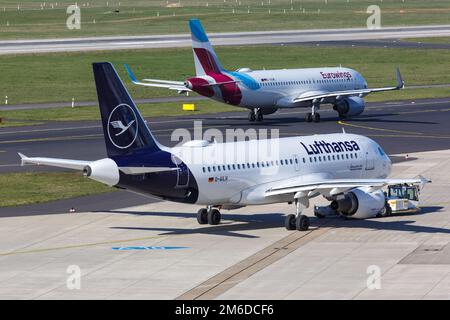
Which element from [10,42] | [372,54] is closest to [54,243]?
[372,54]

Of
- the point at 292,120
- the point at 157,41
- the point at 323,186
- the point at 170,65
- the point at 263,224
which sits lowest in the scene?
the point at 263,224

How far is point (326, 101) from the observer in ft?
368

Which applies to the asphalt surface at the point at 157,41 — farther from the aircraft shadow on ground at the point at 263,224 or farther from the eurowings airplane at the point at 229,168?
A: the eurowings airplane at the point at 229,168

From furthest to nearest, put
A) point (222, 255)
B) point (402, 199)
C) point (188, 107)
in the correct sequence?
point (188, 107)
point (402, 199)
point (222, 255)

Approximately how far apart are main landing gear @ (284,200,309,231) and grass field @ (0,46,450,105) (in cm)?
7213

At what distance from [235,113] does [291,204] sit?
171 feet

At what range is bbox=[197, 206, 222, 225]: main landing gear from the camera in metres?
61.4

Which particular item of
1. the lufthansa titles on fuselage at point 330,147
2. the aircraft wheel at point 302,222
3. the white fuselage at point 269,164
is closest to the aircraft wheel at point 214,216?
the white fuselage at point 269,164

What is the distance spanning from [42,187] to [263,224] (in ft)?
63.0

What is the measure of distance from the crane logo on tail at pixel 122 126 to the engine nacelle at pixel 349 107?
5823cm

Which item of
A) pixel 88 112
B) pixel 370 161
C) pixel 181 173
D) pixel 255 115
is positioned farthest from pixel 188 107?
pixel 181 173

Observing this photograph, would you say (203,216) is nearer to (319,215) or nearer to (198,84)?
(319,215)

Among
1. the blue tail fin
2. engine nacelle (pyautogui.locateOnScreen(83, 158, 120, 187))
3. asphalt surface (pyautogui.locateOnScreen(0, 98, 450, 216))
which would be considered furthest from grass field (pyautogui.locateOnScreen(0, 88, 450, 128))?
engine nacelle (pyautogui.locateOnScreen(83, 158, 120, 187))

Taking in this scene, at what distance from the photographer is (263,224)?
62.5 m
